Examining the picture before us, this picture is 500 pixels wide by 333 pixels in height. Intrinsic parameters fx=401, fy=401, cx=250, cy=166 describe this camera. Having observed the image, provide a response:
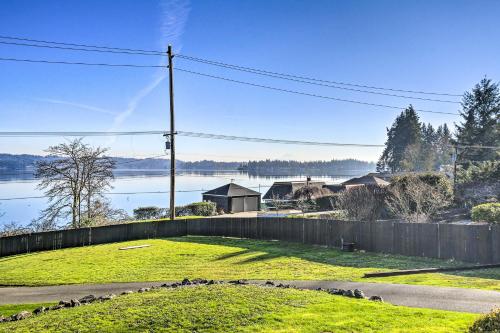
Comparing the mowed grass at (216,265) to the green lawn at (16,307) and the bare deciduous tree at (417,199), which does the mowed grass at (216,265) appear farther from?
the bare deciduous tree at (417,199)

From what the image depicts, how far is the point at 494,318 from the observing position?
6.88 metres

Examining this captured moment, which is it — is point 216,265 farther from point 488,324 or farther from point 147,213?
point 147,213

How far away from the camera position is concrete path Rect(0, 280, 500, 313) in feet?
34.3

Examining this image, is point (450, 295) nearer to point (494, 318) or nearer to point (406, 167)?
point (494, 318)

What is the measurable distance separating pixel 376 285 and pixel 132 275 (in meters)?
10.1

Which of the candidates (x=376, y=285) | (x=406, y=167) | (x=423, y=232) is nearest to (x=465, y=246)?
(x=423, y=232)

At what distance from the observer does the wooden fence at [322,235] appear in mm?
18562

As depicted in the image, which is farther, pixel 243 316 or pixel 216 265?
pixel 216 265

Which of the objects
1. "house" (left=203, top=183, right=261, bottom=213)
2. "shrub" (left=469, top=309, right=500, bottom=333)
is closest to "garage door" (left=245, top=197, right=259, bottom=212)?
"house" (left=203, top=183, right=261, bottom=213)

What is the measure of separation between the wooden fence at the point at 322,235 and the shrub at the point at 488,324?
12681 millimetres

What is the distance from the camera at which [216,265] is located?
19.3 m

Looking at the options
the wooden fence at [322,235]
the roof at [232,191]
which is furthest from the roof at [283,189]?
the wooden fence at [322,235]

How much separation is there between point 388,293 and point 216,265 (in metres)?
9.42

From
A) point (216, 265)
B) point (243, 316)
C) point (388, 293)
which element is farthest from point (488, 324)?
point (216, 265)
